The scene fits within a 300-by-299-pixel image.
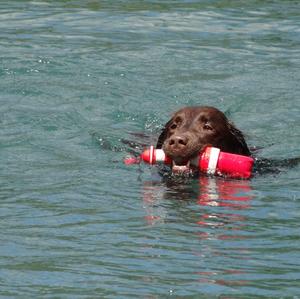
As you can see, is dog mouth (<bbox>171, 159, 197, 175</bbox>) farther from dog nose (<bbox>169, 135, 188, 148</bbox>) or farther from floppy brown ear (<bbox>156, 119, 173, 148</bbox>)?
floppy brown ear (<bbox>156, 119, 173, 148</bbox>)

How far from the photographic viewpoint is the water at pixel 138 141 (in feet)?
21.1

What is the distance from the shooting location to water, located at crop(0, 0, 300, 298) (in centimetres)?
644

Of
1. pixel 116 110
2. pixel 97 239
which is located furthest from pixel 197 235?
pixel 116 110

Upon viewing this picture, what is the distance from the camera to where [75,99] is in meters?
12.4

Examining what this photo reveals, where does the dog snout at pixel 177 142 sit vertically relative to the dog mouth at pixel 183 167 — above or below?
above

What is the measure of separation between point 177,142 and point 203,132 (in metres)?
0.76

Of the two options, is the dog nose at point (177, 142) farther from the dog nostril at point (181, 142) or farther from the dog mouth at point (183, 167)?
the dog mouth at point (183, 167)

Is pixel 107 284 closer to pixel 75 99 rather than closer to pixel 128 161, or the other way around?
pixel 128 161

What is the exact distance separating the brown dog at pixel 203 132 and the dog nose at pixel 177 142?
0.12 m

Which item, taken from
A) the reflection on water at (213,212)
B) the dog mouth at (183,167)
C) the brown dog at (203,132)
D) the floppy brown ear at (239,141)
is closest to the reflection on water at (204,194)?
the reflection on water at (213,212)

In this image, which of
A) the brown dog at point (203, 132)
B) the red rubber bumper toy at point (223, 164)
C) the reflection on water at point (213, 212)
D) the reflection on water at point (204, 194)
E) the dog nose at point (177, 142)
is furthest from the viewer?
the brown dog at point (203, 132)

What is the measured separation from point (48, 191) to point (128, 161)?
4.58ft

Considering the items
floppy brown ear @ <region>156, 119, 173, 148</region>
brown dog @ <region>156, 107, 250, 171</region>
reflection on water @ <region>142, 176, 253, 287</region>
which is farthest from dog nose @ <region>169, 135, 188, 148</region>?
floppy brown ear @ <region>156, 119, 173, 148</region>

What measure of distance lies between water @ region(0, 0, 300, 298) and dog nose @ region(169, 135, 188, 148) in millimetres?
313
